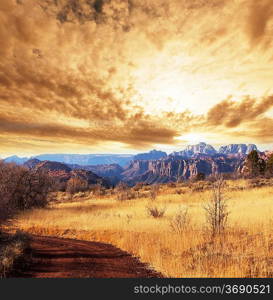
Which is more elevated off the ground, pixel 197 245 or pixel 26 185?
pixel 26 185

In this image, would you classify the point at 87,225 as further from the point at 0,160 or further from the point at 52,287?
the point at 0,160

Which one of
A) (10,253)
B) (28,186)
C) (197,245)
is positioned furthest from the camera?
(28,186)

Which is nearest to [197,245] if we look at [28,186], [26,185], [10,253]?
[10,253]

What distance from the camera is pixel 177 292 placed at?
3746mm

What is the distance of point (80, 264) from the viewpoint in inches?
244

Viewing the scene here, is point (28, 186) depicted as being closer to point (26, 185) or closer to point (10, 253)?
point (26, 185)

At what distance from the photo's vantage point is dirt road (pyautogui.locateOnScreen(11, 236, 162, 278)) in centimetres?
543

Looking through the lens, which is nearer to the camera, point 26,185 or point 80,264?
point 80,264

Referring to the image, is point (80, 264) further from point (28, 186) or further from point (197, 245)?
point (28, 186)

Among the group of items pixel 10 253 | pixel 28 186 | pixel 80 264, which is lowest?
pixel 80 264

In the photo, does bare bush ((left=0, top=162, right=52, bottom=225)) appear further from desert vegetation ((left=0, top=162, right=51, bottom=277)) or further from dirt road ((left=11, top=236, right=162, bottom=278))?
dirt road ((left=11, top=236, right=162, bottom=278))

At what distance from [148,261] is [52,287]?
140 inches

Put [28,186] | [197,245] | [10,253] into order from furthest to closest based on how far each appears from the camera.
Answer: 1. [28,186]
2. [197,245]
3. [10,253]

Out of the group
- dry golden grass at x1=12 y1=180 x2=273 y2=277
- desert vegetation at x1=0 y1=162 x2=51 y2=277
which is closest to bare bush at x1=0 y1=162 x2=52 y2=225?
desert vegetation at x1=0 y1=162 x2=51 y2=277
